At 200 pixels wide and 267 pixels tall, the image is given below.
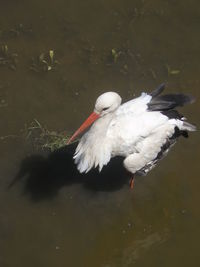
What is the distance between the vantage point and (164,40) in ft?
24.6

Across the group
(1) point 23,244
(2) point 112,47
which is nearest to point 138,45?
(2) point 112,47

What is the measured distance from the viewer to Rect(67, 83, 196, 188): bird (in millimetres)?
5086

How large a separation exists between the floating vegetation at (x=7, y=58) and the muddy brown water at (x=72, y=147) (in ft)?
0.23

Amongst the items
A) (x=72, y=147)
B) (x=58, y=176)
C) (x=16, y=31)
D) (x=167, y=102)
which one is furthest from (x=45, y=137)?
(x=16, y=31)

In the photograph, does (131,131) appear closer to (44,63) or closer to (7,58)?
(44,63)

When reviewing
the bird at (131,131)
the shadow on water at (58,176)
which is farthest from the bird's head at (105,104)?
the shadow on water at (58,176)

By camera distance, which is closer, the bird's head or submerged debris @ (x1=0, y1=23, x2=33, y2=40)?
the bird's head

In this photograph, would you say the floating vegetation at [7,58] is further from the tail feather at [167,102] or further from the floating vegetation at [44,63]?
the tail feather at [167,102]

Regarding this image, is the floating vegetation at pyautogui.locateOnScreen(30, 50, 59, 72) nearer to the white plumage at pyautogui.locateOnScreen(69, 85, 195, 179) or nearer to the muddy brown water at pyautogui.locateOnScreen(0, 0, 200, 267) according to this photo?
the muddy brown water at pyautogui.locateOnScreen(0, 0, 200, 267)

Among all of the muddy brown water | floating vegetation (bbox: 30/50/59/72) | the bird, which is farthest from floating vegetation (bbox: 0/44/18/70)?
the bird

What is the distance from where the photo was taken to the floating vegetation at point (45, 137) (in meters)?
6.19

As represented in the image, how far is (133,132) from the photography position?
5180 millimetres

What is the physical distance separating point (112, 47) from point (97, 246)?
10.3 feet

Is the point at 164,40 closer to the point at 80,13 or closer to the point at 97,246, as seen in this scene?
the point at 80,13
